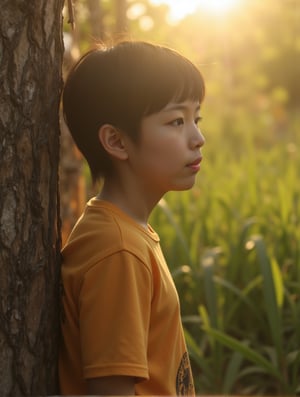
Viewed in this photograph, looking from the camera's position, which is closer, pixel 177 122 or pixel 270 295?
pixel 177 122

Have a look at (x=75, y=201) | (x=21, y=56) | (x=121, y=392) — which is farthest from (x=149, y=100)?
(x=75, y=201)

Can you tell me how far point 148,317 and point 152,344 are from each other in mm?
92

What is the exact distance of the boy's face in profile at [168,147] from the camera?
4.84ft

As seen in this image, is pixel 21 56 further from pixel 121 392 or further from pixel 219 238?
pixel 219 238

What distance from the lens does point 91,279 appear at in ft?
4.44

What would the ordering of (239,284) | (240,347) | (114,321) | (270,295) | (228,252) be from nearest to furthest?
(114,321) < (240,347) < (270,295) < (239,284) < (228,252)

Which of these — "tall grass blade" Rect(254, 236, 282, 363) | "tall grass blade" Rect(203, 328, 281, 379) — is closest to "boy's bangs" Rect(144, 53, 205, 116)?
"tall grass blade" Rect(203, 328, 281, 379)

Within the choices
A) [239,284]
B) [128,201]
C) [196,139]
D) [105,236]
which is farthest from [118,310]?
[239,284]

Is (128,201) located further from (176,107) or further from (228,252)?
(228,252)

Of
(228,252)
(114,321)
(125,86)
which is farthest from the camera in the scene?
(228,252)

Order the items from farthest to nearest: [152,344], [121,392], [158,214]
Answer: [158,214]
[152,344]
[121,392]

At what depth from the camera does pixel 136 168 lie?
1.49 meters

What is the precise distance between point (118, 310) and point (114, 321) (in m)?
0.02

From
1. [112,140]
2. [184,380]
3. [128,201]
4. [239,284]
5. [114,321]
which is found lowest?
[184,380]
